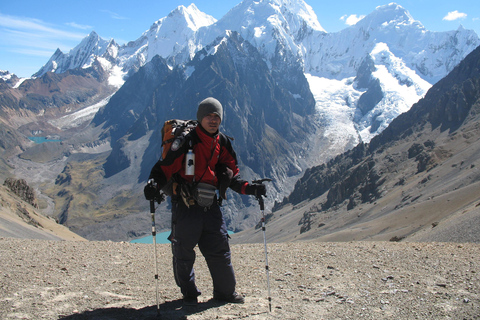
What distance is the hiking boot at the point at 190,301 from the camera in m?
8.77

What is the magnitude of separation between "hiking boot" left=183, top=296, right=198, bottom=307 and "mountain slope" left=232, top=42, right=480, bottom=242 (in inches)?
807

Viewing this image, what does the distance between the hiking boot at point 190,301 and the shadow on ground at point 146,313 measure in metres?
0.09

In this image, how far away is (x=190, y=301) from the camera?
8.91 metres

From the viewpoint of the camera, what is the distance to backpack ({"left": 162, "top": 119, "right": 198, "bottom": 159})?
8.46 meters

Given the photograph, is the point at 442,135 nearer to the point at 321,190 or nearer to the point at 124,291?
the point at 321,190

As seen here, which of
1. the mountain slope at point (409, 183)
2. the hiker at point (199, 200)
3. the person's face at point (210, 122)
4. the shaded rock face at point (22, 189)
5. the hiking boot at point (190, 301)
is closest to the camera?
the hiker at point (199, 200)

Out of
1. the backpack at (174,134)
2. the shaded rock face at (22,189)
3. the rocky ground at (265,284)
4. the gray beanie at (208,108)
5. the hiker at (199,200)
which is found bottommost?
the rocky ground at (265,284)

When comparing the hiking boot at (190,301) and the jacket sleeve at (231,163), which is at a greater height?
the jacket sleeve at (231,163)

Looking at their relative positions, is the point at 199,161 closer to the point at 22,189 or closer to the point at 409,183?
the point at 22,189

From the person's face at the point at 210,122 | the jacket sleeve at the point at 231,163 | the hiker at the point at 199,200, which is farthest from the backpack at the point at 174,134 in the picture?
the jacket sleeve at the point at 231,163

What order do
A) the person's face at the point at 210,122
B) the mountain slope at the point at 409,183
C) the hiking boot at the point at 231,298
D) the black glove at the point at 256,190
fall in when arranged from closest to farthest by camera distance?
the person's face at the point at 210,122, the hiking boot at the point at 231,298, the black glove at the point at 256,190, the mountain slope at the point at 409,183

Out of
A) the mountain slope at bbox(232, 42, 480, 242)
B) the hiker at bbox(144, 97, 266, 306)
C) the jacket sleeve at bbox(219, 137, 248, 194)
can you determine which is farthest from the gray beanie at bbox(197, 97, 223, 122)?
the mountain slope at bbox(232, 42, 480, 242)

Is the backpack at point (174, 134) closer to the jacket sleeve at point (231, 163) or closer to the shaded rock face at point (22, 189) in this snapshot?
the jacket sleeve at point (231, 163)

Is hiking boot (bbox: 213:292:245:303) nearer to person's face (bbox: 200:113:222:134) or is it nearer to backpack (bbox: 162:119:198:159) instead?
backpack (bbox: 162:119:198:159)
